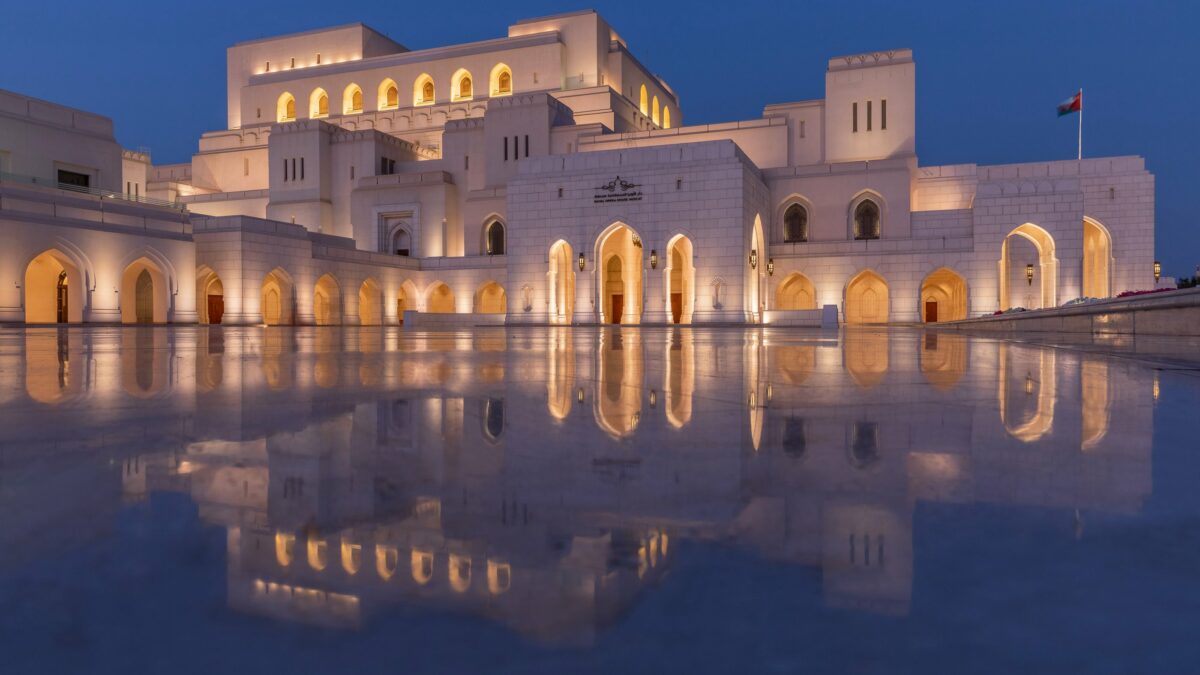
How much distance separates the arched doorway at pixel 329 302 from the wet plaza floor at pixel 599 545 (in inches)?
1199

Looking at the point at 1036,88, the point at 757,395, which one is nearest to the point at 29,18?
the point at 757,395

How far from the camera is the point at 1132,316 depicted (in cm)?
919

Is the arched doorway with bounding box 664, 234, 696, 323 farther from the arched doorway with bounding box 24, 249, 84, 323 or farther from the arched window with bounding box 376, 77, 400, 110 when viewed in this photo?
the arched window with bounding box 376, 77, 400, 110

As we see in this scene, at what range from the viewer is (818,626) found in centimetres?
70

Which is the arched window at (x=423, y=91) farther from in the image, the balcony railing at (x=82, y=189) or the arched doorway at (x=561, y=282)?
the balcony railing at (x=82, y=189)

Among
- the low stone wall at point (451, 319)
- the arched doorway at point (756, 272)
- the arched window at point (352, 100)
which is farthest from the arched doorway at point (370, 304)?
the arched window at point (352, 100)

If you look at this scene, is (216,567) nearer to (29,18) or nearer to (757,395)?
(757,395)

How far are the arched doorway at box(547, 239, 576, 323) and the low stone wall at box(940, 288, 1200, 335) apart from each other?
1749 cm

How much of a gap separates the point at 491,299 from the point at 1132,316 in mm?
28956

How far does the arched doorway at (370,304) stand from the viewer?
1313 inches

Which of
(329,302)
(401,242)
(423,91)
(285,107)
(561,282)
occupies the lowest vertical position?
(329,302)

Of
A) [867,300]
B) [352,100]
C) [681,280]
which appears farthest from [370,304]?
[867,300]

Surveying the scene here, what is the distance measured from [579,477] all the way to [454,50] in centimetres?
4910

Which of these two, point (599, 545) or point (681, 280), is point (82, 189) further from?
point (599, 545)
